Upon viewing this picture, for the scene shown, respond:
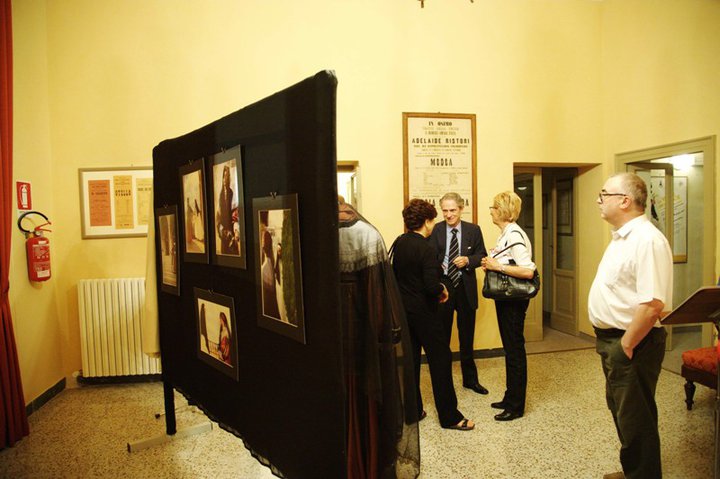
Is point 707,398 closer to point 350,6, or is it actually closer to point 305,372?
point 305,372

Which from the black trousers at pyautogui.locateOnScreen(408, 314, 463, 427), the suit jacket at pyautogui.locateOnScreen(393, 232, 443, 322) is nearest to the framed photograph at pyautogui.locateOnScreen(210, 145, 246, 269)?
the suit jacket at pyautogui.locateOnScreen(393, 232, 443, 322)

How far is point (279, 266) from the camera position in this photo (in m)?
1.37

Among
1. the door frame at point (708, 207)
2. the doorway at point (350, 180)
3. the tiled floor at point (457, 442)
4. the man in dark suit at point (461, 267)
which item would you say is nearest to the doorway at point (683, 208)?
the door frame at point (708, 207)

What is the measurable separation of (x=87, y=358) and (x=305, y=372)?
339cm

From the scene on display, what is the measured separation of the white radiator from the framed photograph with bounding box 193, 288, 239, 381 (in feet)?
7.21

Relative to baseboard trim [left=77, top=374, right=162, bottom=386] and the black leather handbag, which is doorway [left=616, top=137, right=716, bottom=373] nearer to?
the black leather handbag

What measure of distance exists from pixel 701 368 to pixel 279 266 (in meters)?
3.04

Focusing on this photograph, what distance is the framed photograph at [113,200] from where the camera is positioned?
3.86 m

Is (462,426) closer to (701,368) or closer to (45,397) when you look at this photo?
(701,368)

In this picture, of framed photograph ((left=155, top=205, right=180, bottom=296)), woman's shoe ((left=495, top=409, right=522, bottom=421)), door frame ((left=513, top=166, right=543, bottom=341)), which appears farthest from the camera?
door frame ((left=513, top=166, right=543, bottom=341))

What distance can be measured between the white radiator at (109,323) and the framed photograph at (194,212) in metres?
2.14

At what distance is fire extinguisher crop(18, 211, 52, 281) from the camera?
3344 mm

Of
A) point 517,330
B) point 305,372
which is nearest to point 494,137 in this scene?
point 517,330

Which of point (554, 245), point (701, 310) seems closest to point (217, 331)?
point (701, 310)
